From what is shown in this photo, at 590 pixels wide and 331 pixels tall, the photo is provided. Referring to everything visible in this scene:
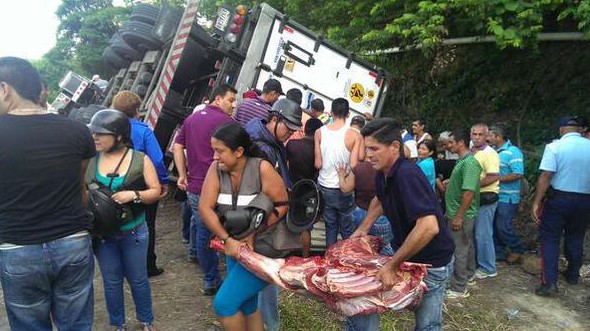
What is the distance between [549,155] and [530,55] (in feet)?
10.2

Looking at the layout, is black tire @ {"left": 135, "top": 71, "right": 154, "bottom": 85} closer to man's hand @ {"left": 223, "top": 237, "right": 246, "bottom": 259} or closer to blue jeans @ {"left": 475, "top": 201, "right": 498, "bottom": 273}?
blue jeans @ {"left": 475, "top": 201, "right": 498, "bottom": 273}

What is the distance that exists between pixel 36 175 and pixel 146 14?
7.07 meters

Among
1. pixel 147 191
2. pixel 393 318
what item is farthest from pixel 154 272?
pixel 393 318

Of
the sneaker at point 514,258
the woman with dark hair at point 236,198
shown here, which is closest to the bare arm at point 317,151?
the woman with dark hair at point 236,198

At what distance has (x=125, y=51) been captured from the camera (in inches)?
356

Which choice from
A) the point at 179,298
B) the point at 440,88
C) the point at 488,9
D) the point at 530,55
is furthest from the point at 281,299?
the point at 440,88

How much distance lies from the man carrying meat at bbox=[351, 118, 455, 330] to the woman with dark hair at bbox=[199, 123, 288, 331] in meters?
0.64

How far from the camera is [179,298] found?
165 inches

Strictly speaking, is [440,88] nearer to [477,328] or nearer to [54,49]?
[477,328]

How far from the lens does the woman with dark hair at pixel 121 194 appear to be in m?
3.05

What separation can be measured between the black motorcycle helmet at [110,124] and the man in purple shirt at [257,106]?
54.6 inches

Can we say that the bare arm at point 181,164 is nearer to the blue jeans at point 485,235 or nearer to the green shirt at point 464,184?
the green shirt at point 464,184

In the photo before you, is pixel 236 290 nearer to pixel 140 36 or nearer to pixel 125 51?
pixel 140 36

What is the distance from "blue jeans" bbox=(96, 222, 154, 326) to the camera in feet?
10.5
